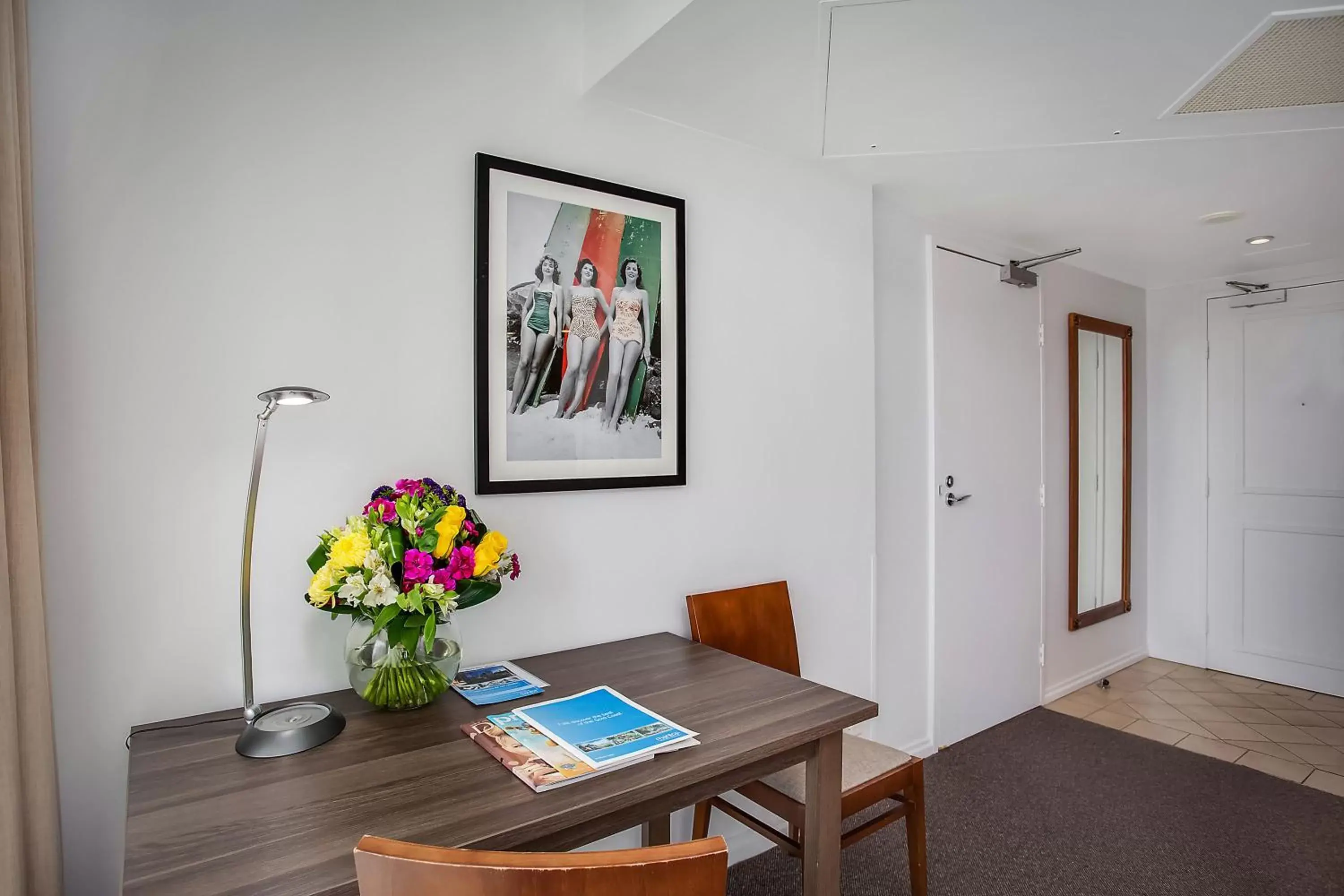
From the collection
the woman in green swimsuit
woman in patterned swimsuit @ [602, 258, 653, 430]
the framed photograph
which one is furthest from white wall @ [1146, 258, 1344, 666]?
the woman in green swimsuit

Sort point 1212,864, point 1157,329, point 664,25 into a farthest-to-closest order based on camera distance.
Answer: point 1157,329 < point 1212,864 < point 664,25

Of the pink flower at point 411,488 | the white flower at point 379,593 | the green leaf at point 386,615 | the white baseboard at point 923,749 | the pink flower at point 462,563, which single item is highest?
the pink flower at point 411,488

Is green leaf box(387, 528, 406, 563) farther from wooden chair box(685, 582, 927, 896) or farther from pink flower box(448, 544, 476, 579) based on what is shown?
wooden chair box(685, 582, 927, 896)

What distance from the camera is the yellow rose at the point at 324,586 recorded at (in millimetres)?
1360

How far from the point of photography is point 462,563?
1405 mm

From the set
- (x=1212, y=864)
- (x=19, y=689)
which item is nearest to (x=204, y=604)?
(x=19, y=689)

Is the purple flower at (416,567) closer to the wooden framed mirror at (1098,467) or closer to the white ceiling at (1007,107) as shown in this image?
the white ceiling at (1007,107)

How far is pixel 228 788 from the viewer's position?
45.3 inches

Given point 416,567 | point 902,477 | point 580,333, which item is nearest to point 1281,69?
point 902,477

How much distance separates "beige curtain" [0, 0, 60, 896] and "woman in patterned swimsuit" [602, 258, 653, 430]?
1184 mm

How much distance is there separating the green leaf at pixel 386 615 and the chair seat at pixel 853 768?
0.94m

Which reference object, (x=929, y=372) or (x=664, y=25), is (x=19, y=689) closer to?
(x=664, y=25)

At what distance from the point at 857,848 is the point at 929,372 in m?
1.84

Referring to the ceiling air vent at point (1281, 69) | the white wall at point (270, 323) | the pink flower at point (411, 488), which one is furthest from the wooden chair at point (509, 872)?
the ceiling air vent at point (1281, 69)
